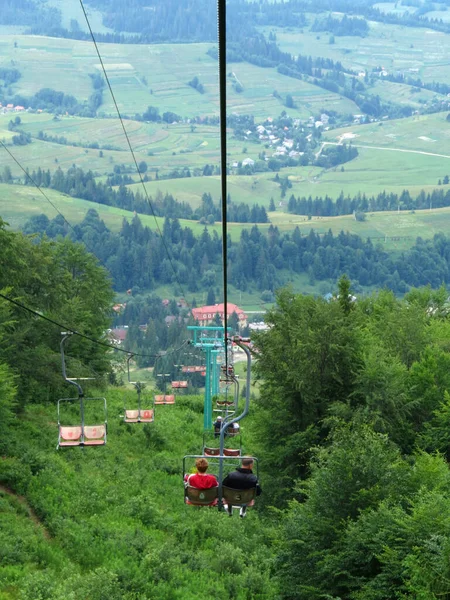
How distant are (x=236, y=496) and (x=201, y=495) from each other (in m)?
0.61

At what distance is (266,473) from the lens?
142ft

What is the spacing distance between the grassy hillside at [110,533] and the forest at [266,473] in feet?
0.23

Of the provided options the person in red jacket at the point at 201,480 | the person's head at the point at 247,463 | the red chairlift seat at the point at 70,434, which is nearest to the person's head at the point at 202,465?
→ the person in red jacket at the point at 201,480

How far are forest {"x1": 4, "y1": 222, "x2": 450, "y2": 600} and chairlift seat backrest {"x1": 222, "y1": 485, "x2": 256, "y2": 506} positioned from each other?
17.7ft

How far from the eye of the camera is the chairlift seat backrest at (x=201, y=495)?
58.5 ft


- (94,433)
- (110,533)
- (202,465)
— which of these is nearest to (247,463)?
(202,465)

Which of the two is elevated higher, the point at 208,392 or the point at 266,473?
the point at 266,473

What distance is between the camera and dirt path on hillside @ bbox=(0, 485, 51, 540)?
3025 cm

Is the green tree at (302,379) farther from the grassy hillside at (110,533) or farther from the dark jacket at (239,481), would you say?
the dark jacket at (239,481)

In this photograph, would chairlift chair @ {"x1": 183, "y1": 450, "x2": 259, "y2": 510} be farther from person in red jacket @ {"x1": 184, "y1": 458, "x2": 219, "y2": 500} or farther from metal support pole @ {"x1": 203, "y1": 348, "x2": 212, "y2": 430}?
metal support pole @ {"x1": 203, "y1": 348, "x2": 212, "y2": 430}

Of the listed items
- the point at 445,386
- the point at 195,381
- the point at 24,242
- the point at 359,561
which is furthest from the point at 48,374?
the point at 195,381

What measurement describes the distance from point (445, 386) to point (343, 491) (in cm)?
1937

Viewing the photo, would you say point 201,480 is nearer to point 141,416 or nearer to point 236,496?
point 236,496

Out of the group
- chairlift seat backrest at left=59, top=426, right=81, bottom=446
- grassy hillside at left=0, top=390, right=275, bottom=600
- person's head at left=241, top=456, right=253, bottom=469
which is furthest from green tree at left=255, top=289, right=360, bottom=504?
person's head at left=241, top=456, right=253, bottom=469
